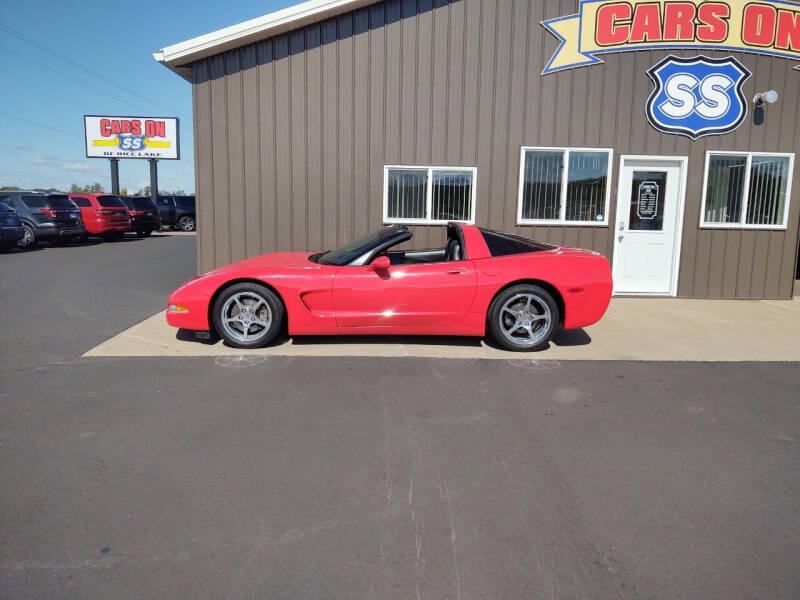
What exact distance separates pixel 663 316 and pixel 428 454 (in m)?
5.55

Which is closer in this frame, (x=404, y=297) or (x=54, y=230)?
(x=404, y=297)

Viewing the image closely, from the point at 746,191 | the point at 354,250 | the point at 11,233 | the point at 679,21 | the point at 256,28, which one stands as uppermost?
the point at 679,21

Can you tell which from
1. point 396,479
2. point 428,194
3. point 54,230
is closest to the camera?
point 396,479

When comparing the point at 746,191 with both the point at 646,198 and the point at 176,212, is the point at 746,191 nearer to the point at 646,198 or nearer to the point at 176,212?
the point at 646,198

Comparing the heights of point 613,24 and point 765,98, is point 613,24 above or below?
above

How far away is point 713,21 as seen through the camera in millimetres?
8852

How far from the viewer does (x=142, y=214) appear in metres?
22.9

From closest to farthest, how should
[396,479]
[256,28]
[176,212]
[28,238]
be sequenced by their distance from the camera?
1. [396,479]
2. [256,28]
3. [28,238]
4. [176,212]

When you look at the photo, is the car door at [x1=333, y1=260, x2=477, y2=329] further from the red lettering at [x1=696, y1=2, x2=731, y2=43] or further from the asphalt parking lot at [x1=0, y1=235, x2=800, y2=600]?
the red lettering at [x1=696, y1=2, x2=731, y2=43]

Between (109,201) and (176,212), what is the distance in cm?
694

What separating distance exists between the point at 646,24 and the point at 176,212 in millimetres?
23644

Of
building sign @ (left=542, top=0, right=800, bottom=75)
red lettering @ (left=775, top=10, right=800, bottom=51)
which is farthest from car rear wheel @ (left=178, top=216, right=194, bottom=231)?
red lettering @ (left=775, top=10, right=800, bottom=51)

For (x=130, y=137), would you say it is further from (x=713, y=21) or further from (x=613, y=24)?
(x=713, y=21)

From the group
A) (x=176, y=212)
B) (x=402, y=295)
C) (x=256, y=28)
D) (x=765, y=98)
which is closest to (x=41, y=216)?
(x=176, y=212)
